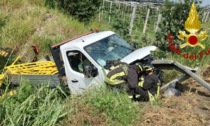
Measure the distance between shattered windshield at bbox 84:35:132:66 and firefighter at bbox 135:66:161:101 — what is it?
1081mm

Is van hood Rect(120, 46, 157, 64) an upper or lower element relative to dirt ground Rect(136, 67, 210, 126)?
upper

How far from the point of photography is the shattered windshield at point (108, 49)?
6.37 meters

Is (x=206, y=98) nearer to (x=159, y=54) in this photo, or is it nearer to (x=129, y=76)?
(x=129, y=76)

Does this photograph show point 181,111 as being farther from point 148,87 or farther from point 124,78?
point 124,78

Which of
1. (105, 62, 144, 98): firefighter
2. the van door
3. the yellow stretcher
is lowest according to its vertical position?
the yellow stretcher

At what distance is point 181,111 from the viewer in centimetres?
454

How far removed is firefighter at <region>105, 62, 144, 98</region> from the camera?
5.27 m

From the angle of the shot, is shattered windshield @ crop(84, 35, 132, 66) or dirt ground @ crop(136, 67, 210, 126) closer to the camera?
dirt ground @ crop(136, 67, 210, 126)

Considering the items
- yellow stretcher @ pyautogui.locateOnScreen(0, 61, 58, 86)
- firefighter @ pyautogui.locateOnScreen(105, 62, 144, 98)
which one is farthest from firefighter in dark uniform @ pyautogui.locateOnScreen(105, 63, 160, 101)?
yellow stretcher @ pyautogui.locateOnScreen(0, 61, 58, 86)

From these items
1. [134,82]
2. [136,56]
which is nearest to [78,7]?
[136,56]

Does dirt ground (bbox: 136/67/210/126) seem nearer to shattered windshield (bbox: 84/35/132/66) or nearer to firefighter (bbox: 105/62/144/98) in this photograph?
firefighter (bbox: 105/62/144/98)

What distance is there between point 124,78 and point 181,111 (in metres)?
1.19

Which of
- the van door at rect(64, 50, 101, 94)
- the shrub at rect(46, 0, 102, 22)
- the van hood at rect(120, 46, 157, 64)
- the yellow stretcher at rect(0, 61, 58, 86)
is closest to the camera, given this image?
the van hood at rect(120, 46, 157, 64)

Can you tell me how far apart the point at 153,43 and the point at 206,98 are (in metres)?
4.38
